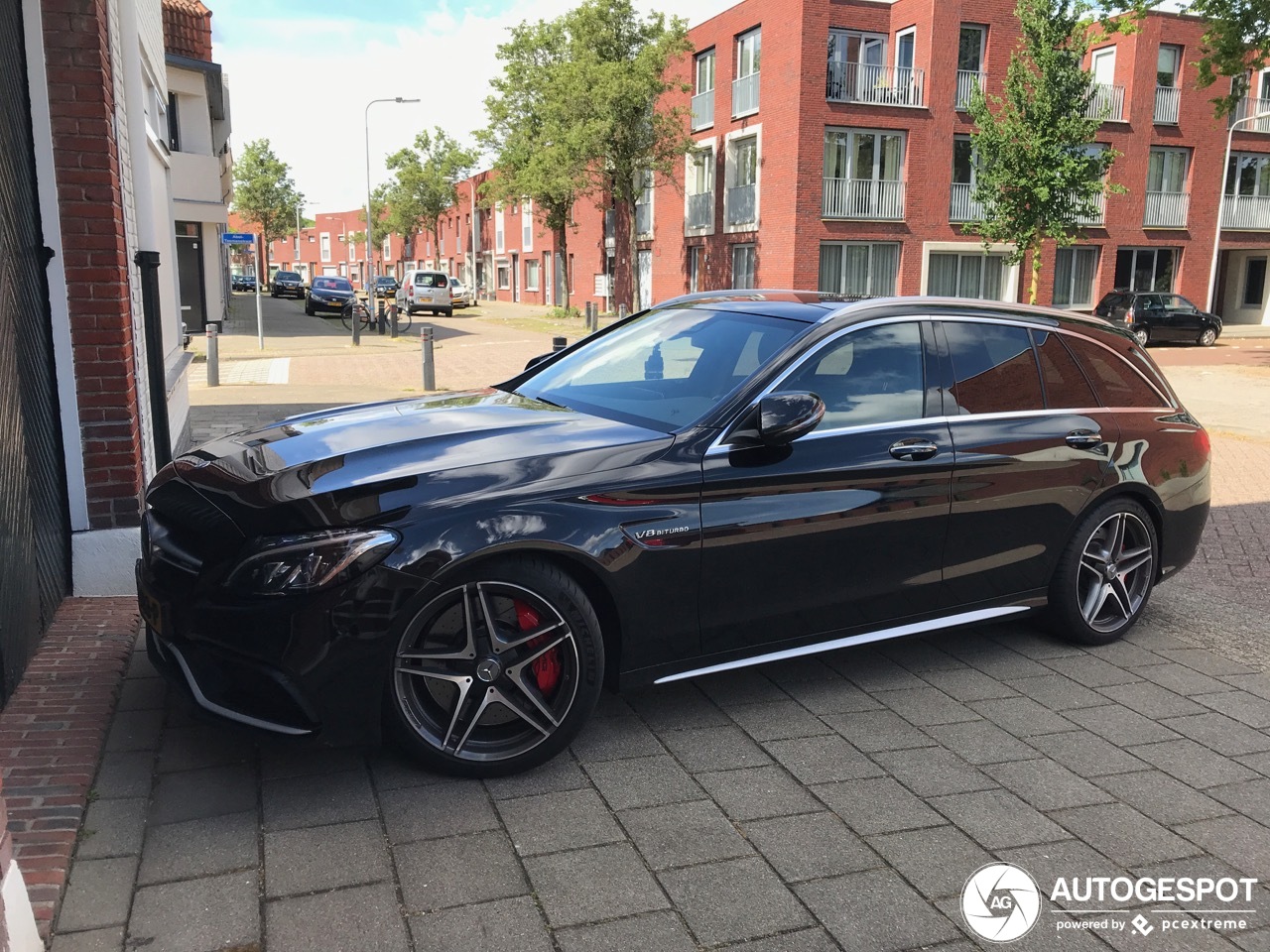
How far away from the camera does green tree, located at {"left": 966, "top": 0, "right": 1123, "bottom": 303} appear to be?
26.4 m

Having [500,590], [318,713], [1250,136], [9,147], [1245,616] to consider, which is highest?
[1250,136]

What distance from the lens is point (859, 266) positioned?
3350 centimetres

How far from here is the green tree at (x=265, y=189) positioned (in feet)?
263

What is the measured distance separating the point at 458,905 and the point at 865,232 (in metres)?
32.4

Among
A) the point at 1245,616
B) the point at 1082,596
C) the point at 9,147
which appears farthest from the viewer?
the point at 1245,616

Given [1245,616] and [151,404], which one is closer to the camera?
[1245,616]

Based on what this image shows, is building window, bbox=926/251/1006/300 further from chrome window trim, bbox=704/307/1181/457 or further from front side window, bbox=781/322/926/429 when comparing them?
front side window, bbox=781/322/926/429

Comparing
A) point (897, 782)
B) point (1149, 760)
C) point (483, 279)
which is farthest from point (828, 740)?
point (483, 279)

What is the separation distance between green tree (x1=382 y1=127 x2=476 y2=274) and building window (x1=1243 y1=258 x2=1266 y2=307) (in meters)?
44.9

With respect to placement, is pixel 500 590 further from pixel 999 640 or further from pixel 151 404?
pixel 151 404

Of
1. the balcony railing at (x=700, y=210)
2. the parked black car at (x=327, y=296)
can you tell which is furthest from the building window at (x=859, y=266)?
the parked black car at (x=327, y=296)

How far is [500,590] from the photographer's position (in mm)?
3293

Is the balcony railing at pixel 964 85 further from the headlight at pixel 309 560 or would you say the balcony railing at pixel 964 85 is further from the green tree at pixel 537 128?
the headlight at pixel 309 560

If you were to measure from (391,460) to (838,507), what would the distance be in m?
1.67
